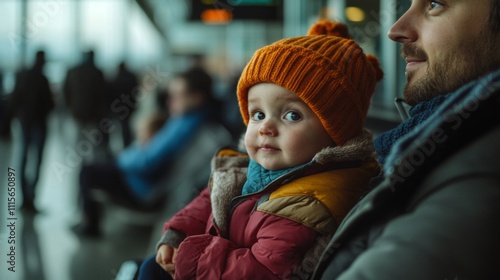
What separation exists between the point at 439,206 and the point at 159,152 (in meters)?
2.99

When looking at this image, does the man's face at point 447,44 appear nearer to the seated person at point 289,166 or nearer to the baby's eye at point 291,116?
the seated person at point 289,166

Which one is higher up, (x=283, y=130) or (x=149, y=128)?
(x=283, y=130)

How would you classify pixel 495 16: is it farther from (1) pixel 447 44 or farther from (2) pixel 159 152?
(2) pixel 159 152

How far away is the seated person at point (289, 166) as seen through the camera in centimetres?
100

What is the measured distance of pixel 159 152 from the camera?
3.61m

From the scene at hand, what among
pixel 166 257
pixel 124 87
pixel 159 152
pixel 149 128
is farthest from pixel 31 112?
pixel 166 257

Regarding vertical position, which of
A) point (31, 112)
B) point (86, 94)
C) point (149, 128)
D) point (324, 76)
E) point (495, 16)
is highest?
point (495, 16)

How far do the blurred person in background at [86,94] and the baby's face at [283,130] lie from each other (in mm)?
5195

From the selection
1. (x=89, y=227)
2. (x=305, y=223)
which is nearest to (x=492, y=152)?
(x=305, y=223)

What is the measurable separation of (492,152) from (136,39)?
18297 mm

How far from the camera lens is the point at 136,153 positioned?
379 centimetres

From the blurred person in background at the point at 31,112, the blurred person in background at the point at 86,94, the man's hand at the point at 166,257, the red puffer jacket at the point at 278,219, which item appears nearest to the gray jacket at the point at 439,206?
the red puffer jacket at the point at 278,219

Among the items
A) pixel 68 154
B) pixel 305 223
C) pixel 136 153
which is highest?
pixel 305 223

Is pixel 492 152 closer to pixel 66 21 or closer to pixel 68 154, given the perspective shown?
pixel 68 154
